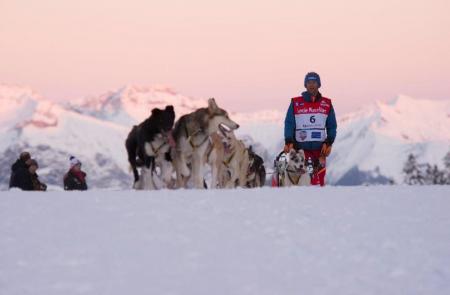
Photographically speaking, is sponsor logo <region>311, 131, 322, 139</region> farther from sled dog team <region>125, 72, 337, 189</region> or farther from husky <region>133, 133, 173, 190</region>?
husky <region>133, 133, 173, 190</region>

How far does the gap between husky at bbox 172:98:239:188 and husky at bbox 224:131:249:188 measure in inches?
132

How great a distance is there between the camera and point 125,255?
692 cm

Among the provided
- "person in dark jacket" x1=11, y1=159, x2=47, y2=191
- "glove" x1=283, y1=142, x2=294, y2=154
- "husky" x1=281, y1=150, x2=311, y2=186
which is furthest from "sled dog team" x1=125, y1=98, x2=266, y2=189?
"person in dark jacket" x1=11, y1=159, x2=47, y2=191

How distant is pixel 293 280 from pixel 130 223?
197 cm

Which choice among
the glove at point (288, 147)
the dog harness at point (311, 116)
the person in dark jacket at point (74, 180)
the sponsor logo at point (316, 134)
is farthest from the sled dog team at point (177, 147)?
the person in dark jacket at point (74, 180)

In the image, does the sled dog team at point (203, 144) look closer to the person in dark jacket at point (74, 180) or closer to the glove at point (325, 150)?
the glove at point (325, 150)

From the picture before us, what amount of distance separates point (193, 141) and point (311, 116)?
2.09m

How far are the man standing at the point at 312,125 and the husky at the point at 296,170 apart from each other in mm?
126

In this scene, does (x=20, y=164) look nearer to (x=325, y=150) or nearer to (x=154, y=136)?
(x=154, y=136)

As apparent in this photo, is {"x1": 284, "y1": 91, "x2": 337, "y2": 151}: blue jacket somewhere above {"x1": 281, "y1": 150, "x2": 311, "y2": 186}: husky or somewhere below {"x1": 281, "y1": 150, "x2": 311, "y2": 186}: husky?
above

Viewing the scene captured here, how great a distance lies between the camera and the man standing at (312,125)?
1443 cm

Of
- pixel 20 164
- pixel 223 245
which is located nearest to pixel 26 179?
pixel 20 164

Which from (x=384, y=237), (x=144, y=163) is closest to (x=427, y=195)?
(x=384, y=237)

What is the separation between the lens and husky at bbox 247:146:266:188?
21031 mm
